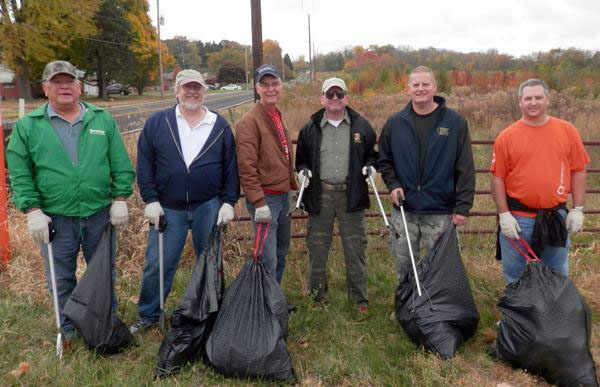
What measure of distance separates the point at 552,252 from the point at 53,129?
11.6 ft

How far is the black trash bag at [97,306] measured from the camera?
3.15 meters

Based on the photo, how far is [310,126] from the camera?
12.6 ft

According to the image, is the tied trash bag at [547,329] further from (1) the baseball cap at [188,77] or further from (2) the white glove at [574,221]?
(1) the baseball cap at [188,77]

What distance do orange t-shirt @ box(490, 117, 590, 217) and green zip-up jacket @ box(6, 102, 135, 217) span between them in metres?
2.78

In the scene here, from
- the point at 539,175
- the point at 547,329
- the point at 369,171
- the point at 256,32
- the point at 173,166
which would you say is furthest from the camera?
the point at 256,32

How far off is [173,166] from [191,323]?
1.07 m

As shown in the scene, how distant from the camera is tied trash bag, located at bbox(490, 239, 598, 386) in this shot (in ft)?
9.30

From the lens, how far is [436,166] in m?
3.49

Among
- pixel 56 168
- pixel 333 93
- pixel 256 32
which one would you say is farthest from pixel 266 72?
pixel 256 32

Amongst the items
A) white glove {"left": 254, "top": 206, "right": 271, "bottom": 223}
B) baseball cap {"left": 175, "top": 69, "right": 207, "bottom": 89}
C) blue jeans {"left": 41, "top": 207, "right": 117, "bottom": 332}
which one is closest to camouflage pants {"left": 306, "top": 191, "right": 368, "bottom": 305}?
white glove {"left": 254, "top": 206, "right": 271, "bottom": 223}

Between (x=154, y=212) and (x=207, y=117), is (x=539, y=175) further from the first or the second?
(x=154, y=212)

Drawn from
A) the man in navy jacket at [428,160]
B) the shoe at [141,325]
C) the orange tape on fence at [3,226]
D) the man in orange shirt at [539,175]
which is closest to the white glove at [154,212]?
the shoe at [141,325]

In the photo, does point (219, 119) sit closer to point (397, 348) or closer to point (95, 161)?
point (95, 161)

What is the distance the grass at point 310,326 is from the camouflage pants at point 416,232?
54 cm
